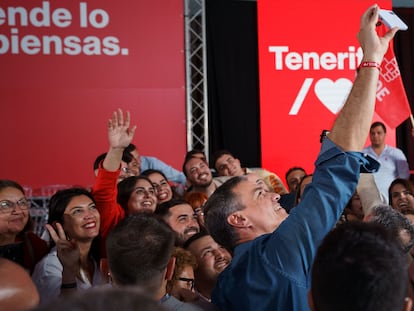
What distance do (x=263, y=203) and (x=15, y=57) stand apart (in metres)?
4.05

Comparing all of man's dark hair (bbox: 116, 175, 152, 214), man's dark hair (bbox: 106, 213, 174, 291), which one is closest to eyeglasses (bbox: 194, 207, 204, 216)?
man's dark hair (bbox: 116, 175, 152, 214)

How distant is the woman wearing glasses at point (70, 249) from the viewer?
7.57ft

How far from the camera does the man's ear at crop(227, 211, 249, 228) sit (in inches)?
67.5

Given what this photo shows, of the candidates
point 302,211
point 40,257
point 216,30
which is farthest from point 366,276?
point 216,30

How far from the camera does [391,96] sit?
5.36 metres

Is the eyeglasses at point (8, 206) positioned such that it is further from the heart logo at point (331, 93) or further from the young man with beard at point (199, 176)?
the heart logo at point (331, 93)

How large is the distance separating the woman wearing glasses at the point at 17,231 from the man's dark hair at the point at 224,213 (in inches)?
38.7

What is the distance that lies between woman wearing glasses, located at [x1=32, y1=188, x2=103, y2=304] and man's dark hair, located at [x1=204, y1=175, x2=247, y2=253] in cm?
77

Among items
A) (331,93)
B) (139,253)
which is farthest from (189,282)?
(331,93)

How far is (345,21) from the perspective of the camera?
6055mm

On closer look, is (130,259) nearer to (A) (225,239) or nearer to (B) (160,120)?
(A) (225,239)

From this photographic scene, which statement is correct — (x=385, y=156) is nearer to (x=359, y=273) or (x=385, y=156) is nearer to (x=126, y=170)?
(x=126, y=170)

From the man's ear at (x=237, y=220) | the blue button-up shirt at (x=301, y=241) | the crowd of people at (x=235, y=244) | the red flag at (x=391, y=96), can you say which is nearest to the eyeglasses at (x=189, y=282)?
the crowd of people at (x=235, y=244)

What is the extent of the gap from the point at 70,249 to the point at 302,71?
13.4ft
